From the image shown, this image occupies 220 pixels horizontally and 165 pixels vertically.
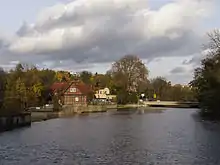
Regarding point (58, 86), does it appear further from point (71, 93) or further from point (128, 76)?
point (128, 76)

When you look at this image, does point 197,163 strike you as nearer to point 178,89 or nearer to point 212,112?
point 212,112

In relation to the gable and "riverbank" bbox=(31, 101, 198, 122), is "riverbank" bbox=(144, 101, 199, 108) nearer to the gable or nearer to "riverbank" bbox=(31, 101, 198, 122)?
"riverbank" bbox=(31, 101, 198, 122)

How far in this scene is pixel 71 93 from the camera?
121688 mm

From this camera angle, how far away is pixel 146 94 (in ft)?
500

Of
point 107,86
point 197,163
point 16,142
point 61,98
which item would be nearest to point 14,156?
point 16,142

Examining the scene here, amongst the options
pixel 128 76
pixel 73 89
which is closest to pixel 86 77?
pixel 128 76

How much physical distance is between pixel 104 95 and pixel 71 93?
72.0 feet

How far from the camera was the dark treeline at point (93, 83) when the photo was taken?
303 ft

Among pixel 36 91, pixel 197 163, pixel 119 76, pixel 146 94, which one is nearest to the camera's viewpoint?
pixel 197 163

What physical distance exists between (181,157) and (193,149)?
4.22 m

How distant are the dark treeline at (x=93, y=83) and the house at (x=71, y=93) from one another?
300cm

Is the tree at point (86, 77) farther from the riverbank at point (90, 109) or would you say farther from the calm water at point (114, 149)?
the calm water at point (114, 149)

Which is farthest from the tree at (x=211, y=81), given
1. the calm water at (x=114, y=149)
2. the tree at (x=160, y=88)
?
the tree at (x=160, y=88)

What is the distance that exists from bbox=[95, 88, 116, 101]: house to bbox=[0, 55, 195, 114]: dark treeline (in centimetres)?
172
